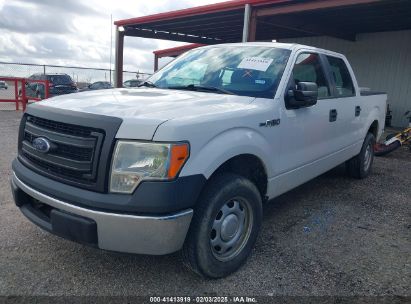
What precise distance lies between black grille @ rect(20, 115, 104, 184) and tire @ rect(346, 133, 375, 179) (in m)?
4.51

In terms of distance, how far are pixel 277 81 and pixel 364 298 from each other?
1899 mm

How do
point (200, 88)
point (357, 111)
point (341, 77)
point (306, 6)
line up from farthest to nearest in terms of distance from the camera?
point (306, 6), point (357, 111), point (341, 77), point (200, 88)

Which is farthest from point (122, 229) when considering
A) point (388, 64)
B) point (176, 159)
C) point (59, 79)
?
point (59, 79)

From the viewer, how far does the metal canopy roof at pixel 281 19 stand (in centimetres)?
984

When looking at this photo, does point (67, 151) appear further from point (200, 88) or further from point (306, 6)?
point (306, 6)

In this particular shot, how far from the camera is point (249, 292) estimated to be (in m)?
2.74

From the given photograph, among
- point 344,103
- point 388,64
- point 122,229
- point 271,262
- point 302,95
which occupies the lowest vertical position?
point 271,262

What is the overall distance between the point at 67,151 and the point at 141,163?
0.58 m

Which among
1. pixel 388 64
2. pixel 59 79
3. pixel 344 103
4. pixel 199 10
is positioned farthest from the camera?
pixel 59 79

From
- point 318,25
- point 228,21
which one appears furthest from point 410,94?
point 228,21

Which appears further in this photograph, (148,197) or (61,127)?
(61,127)

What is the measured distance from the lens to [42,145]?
2664mm

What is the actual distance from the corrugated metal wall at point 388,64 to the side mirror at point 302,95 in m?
12.0

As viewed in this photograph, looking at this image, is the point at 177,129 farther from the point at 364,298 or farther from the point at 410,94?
the point at 410,94
